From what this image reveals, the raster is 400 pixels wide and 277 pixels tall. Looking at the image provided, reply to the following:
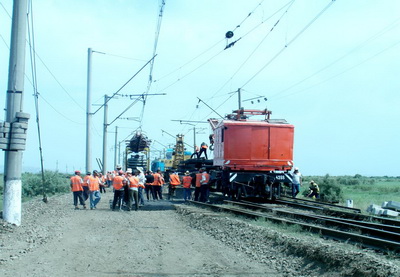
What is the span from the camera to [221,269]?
8.64 meters

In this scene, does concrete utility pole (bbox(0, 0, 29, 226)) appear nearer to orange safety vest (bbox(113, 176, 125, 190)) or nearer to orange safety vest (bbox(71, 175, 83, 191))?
orange safety vest (bbox(113, 176, 125, 190))

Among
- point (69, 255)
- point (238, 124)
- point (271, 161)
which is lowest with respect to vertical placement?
point (69, 255)

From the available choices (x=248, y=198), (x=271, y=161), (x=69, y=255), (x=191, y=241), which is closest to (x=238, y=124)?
(x=271, y=161)

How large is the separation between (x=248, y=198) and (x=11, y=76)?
41.3ft

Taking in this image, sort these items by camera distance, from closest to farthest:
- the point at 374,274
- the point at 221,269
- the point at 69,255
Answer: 1. the point at 374,274
2. the point at 221,269
3. the point at 69,255

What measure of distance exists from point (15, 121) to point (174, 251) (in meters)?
5.69

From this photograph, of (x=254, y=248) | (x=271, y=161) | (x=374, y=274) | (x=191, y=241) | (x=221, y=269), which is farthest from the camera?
(x=271, y=161)

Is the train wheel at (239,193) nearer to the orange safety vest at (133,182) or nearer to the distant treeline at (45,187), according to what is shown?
the orange safety vest at (133,182)

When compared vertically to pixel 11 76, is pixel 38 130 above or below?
below

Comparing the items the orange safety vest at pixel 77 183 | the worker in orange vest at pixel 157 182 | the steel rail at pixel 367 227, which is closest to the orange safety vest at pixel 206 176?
the worker in orange vest at pixel 157 182

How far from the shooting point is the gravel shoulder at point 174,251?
8.27 meters

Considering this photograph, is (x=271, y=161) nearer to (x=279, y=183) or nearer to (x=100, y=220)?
(x=279, y=183)

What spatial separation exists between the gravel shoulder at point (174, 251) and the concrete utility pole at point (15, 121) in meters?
0.71

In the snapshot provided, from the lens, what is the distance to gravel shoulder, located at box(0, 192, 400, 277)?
827 cm
